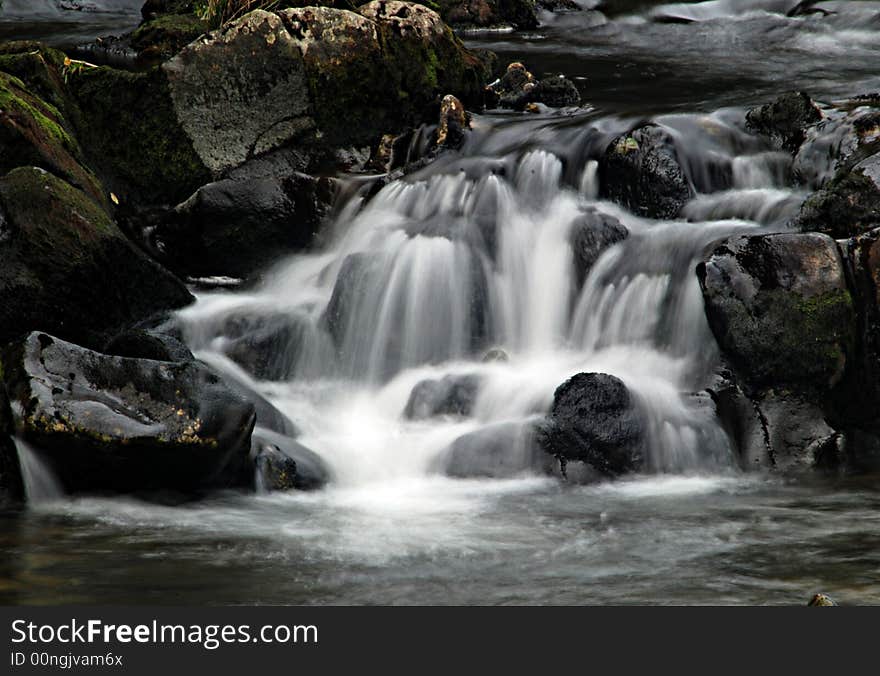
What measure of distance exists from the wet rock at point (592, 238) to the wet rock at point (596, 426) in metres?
1.89

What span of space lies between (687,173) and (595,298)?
1.65m

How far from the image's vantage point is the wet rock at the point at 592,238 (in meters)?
9.20

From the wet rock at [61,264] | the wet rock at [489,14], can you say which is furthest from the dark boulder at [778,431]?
the wet rock at [489,14]

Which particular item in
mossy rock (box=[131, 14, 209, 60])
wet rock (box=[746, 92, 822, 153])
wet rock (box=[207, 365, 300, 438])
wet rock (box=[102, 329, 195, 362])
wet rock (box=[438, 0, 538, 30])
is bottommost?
wet rock (box=[207, 365, 300, 438])

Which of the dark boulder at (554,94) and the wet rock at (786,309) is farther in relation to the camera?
the dark boulder at (554,94)

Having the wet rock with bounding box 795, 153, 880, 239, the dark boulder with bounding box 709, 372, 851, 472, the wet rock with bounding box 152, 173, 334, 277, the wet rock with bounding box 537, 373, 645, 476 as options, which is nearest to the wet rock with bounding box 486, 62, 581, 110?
the wet rock with bounding box 152, 173, 334, 277

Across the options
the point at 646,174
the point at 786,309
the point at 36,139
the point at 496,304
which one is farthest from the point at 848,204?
the point at 36,139

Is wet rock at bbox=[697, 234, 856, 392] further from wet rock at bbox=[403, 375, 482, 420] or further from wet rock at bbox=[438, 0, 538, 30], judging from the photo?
wet rock at bbox=[438, 0, 538, 30]

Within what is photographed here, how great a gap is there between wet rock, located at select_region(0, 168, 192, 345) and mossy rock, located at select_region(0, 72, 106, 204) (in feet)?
1.46

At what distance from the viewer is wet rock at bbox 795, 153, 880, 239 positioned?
8000mm

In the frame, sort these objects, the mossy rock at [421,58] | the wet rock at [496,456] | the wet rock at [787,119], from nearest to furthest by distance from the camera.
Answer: the wet rock at [496,456] < the wet rock at [787,119] < the mossy rock at [421,58]

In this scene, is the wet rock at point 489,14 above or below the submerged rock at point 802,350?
above

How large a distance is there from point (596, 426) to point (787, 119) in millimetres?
4227

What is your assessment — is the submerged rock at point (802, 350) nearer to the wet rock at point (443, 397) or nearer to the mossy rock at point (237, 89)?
the wet rock at point (443, 397)
